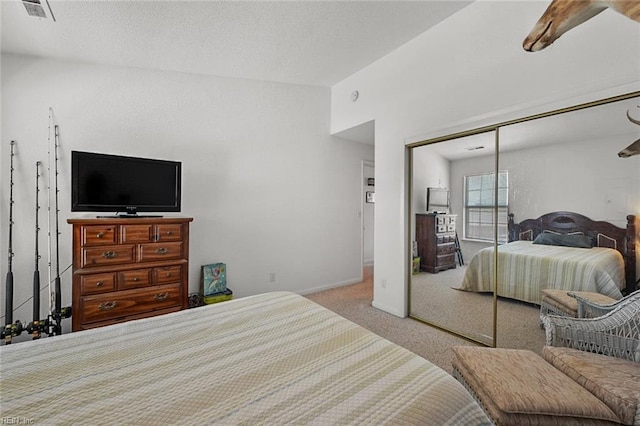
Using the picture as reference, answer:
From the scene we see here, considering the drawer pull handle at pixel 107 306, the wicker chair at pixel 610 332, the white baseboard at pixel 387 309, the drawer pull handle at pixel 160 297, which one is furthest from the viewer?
the white baseboard at pixel 387 309

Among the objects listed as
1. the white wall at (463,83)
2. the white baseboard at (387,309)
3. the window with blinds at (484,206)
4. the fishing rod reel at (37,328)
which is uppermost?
the white wall at (463,83)

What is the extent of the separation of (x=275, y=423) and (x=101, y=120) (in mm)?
3393

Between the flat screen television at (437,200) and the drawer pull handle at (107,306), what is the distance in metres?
3.14

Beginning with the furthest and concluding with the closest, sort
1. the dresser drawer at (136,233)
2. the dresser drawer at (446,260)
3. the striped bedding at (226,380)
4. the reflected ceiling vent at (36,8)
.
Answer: the dresser drawer at (446,260), the dresser drawer at (136,233), the reflected ceiling vent at (36,8), the striped bedding at (226,380)

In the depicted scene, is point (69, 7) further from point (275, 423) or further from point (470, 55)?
point (470, 55)

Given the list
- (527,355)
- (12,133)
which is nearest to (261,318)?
(527,355)

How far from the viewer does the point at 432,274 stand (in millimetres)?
3143

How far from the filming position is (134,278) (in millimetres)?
2545

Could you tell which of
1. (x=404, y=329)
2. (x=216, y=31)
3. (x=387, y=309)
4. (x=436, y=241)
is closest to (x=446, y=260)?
(x=436, y=241)

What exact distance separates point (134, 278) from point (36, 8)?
215 cm

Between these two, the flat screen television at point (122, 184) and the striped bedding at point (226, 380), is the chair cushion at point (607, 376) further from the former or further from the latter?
the flat screen television at point (122, 184)

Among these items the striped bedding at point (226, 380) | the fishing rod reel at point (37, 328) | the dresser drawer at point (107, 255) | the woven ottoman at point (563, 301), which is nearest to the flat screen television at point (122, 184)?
the dresser drawer at point (107, 255)

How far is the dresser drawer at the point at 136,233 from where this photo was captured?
98.5 inches

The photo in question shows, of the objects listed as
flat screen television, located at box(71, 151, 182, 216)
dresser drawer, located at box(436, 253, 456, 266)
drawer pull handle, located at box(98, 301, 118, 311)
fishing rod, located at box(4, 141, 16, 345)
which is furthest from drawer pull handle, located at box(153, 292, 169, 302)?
dresser drawer, located at box(436, 253, 456, 266)
